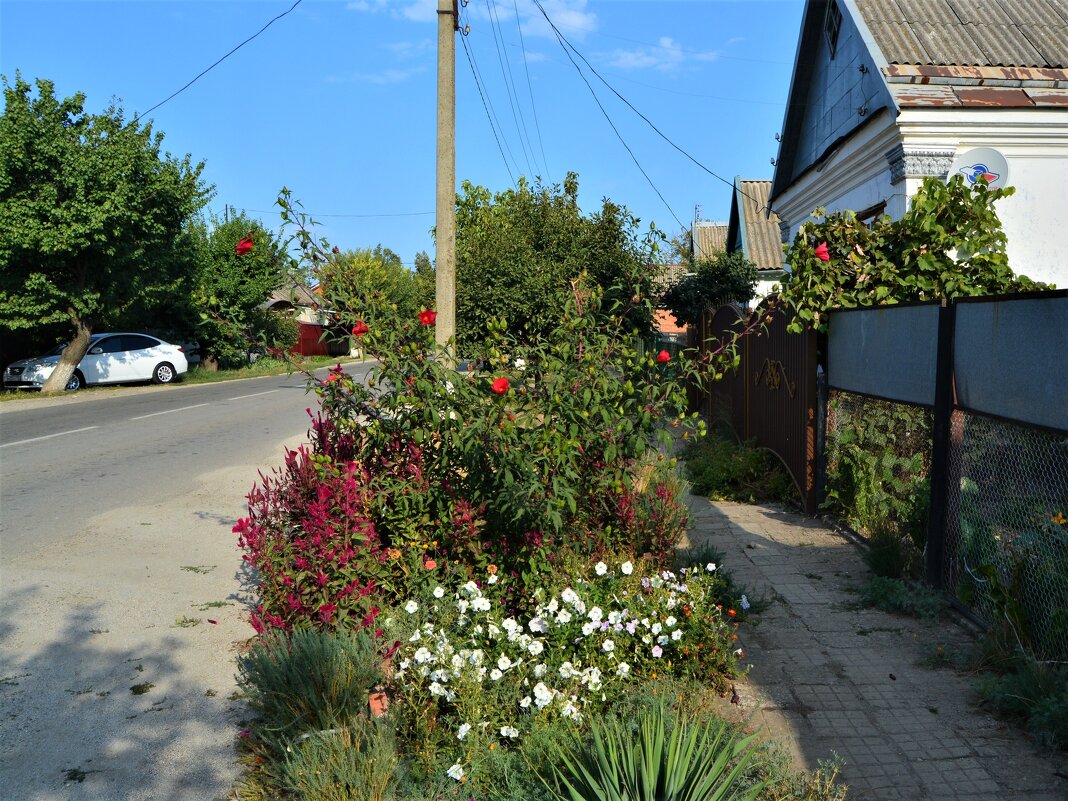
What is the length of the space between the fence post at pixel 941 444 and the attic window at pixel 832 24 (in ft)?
26.3

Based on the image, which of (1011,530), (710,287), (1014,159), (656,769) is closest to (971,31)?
(1014,159)

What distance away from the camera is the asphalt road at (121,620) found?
3.79 meters

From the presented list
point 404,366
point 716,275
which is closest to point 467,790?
point 404,366

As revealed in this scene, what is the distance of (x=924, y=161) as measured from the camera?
991 cm

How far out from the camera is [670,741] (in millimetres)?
2799

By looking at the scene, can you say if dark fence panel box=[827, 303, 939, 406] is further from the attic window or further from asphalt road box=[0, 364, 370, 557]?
the attic window

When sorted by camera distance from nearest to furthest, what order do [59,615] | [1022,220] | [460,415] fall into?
[460,415]
[59,615]
[1022,220]

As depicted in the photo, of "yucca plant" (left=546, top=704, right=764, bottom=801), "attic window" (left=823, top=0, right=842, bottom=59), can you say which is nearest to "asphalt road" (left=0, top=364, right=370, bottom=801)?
"yucca plant" (left=546, top=704, right=764, bottom=801)

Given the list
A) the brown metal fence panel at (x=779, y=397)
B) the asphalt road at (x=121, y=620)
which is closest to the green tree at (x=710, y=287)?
the brown metal fence panel at (x=779, y=397)

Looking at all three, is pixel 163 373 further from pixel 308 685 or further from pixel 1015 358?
pixel 1015 358

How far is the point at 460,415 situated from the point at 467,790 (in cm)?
177

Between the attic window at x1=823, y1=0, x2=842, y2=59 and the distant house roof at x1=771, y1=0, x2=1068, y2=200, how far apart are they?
0.13m

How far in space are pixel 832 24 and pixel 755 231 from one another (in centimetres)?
2252

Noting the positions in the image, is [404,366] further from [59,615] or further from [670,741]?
[59,615]
